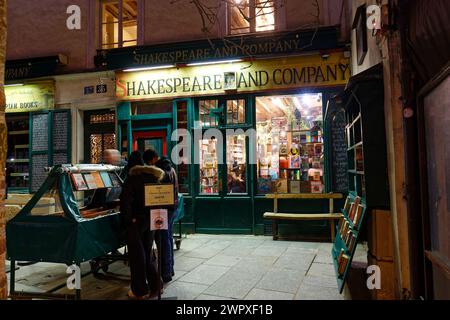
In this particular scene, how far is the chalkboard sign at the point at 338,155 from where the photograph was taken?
8070 millimetres

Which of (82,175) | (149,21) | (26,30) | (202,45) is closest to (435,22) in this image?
(82,175)

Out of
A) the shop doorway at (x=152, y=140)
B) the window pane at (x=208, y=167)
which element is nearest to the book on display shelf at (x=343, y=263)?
the window pane at (x=208, y=167)

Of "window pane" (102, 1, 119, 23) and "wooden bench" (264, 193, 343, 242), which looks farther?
"window pane" (102, 1, 119, 23)

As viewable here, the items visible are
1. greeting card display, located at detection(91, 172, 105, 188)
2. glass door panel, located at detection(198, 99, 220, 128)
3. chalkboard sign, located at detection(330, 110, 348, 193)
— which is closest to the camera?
greeting card display, located at detection(91, 172, 105, 188)

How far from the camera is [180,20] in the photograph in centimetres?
933

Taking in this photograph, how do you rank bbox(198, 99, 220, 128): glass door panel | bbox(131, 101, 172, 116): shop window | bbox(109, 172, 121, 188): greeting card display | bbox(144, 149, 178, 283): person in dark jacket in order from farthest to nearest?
1. bbox(131, 101, 172, 116): shop window
2. bbox(198, 99, 220, 128): glass door panel
3. bbox(109, 172, 121, 188): greeting card display
4. bbox(144, 149, 178, 283): person in dark jacket

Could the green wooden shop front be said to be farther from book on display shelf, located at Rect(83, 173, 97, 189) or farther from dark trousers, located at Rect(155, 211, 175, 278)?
book on display shelf, located at Rect(83, 173, 97, 189)

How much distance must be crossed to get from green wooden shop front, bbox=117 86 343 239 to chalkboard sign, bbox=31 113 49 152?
2.86m

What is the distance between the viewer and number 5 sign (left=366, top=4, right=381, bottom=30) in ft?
14.3

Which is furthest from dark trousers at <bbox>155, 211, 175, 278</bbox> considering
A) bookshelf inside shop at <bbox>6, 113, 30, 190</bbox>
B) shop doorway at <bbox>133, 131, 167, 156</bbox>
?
bookshelf inside shop at <bbox>6, 113, 30, 190</bbox>

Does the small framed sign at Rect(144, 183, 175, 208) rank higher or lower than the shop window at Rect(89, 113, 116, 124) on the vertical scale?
lower

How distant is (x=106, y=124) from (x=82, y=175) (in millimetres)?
5626

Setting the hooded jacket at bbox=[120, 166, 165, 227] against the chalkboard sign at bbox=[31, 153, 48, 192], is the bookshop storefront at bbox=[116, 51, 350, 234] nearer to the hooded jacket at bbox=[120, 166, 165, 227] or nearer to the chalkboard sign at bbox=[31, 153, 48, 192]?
the chalkboard sign at bbox=[31, 153, 48, 192]

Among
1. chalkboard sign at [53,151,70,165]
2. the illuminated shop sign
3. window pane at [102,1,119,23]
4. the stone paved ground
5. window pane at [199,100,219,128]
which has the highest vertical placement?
window pane at [102,1,119,23]
